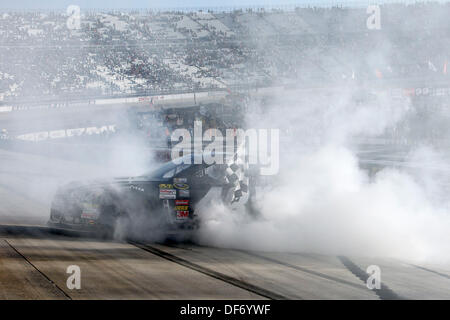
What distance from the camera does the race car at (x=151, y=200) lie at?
Answer: 270 inches

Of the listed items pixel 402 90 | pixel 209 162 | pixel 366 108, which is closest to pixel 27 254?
pixel 209 162

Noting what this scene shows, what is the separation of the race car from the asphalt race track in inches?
9.9

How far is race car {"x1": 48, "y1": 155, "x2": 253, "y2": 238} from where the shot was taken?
6.86 meters

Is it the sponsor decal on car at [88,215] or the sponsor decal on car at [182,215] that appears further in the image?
the sponsor decal on car at [88,215]

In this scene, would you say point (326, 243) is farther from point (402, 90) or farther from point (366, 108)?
point (402, 90)

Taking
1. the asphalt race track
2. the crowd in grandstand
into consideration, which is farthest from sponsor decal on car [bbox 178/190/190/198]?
the crowd in grandstand

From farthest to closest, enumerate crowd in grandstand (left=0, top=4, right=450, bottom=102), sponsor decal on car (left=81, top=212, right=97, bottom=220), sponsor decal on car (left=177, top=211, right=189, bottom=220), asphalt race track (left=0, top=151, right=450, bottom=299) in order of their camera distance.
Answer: crowd in grandstand (left=0, top=4, right=450, bottom=102), sponsor decal on car (left=81, top=212, right=97, bottom=220), sponsor decal on car (left=177, top=211, right=189, bottom=220), asphalt race track (left=0, top=151, right=450, bottom=299)

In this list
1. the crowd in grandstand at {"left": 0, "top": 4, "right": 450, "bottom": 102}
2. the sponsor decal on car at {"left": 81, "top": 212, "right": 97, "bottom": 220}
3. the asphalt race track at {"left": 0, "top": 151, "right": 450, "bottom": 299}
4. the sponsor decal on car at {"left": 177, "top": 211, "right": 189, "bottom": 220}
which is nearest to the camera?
the asphalt race track at {"left": 0, "top": 151, "right": 450, "bottom": 299}

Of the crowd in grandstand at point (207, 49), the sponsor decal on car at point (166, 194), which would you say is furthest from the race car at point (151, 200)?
the crowd in grandstand at point (207, 49)

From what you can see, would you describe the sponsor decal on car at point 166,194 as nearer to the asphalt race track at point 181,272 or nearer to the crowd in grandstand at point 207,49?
the asphalt race track at point 181,272

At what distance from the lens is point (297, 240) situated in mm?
6984

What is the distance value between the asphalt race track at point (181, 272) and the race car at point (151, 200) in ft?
0.82

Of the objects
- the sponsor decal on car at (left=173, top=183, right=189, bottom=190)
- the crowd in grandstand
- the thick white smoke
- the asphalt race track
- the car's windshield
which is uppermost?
the crowd in grandstand

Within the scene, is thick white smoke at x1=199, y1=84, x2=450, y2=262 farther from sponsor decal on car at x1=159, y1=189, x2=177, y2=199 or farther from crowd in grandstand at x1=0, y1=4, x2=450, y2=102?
crowd in grandstand at x1=0, y1=4, x2=450, y2=102
